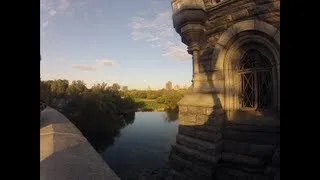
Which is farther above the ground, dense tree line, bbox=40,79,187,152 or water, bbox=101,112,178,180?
dense tree line, bbox=40,79,187,152

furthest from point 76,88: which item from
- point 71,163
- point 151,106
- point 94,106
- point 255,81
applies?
point 255,81

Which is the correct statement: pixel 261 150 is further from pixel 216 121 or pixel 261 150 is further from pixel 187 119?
pixel 187 119

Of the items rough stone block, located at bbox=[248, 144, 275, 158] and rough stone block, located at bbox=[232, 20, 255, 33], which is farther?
rough stone block, located at bbox=[232, 20, 255, 33]

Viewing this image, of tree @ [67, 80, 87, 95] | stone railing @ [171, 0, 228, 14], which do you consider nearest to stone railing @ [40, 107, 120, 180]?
stone railing @ [171, 0, 228, 14]

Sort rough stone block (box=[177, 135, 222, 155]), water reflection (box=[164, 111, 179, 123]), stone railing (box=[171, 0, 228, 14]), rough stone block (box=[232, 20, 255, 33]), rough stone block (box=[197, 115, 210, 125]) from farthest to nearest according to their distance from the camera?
water reflection (box=[164, 111, 179, 123]) < stone railing (box=[171, 0, 228, 14]) < rough stone block (box=[197, 115, 210, 125]) < rough stone block (box=[177, 135, 222, 155]) < rough stone block (box=[232, 20, 255, 33])

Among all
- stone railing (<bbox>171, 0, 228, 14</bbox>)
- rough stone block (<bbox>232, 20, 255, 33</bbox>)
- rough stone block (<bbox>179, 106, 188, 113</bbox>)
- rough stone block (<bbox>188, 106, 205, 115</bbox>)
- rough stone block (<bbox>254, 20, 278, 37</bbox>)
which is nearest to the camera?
rough stone block (<bbox>254, 20, 278, 37</bbox>)

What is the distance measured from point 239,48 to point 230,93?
97cm

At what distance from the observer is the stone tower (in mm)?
4961

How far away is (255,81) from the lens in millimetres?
5395

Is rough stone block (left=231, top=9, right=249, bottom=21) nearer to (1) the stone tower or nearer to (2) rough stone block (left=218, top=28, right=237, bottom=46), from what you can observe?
(1) the stone tower

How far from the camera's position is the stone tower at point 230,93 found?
4961 millimetres

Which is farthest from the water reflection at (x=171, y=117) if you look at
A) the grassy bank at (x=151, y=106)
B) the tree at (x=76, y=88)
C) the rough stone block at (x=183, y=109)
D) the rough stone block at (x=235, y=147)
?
the rough stone block at (x=235, y=147)
